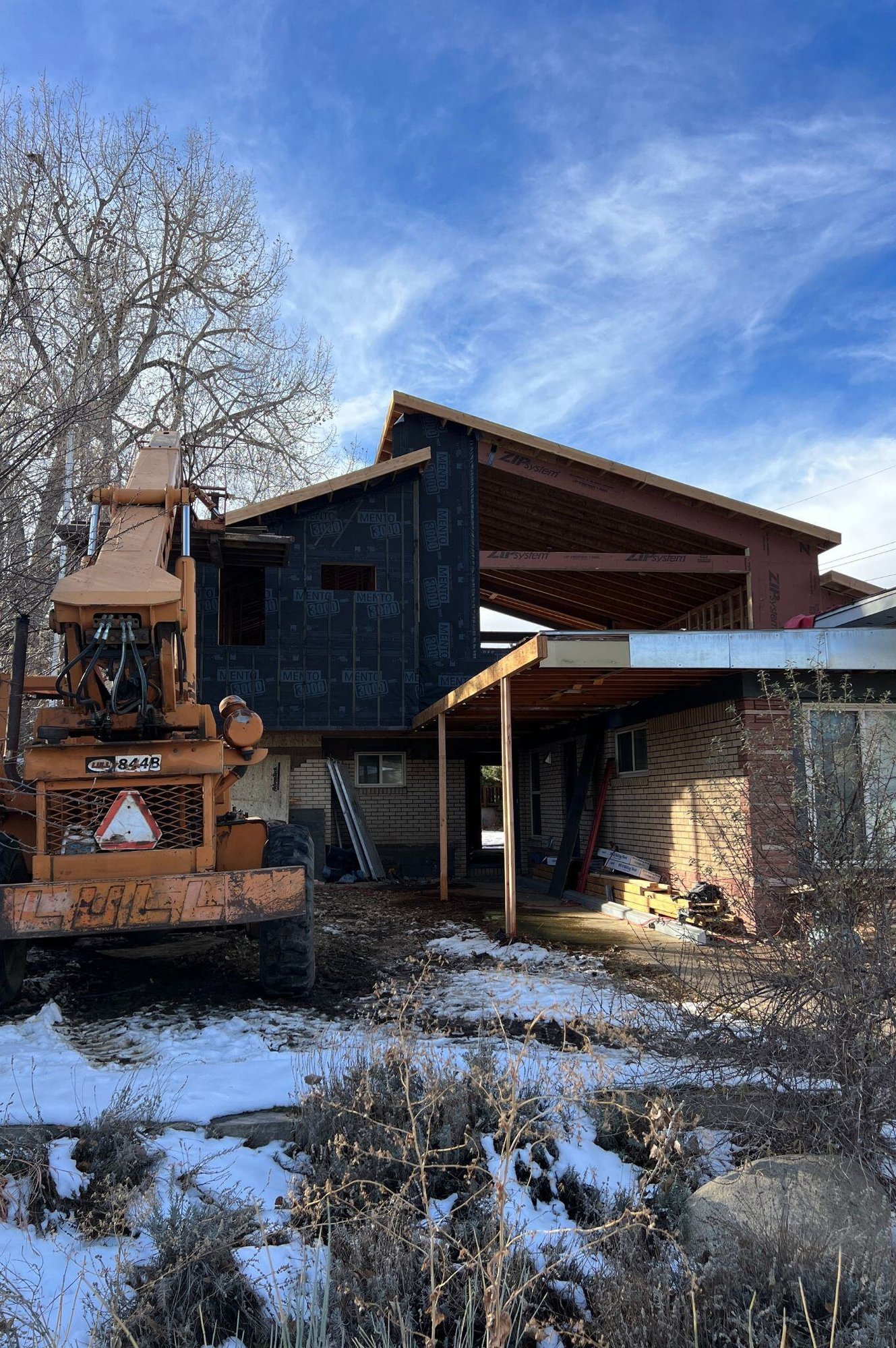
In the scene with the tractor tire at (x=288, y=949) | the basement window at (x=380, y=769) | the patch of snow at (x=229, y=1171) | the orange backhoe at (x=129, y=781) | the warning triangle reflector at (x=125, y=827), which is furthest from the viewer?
the basement window at (x=380, y=769)

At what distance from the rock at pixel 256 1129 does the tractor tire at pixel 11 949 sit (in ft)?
9.83

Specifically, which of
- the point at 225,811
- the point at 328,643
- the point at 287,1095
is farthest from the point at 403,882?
the point at 287,1095

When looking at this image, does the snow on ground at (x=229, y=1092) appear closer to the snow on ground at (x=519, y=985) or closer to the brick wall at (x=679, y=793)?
the snow on ground at (x=519, y=985)

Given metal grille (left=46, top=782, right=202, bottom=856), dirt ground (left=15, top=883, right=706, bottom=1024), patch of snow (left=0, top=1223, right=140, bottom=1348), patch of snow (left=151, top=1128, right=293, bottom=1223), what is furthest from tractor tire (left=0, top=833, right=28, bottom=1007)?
patch of snow (left=0, top=1223, right=140, bottom=1348)

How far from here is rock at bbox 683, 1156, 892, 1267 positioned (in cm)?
323

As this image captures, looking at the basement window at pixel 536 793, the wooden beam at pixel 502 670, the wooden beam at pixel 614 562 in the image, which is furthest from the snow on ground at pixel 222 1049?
the basement window at pixel 536 793

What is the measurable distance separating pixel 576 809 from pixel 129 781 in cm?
999

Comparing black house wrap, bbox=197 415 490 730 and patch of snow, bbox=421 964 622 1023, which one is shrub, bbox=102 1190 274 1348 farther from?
black house wrap, bbox=197 415 490 730

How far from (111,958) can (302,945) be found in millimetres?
3019

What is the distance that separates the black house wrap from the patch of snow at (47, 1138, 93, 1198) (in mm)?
11782

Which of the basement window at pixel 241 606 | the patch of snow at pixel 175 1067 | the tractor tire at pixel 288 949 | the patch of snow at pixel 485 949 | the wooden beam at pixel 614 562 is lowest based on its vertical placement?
the patch of snow at pixel 485 949

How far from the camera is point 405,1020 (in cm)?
653

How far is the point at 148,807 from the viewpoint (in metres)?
6.48

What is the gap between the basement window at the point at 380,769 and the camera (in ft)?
61.0
